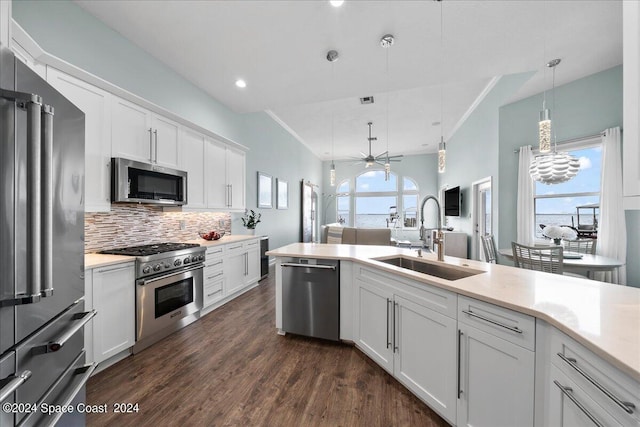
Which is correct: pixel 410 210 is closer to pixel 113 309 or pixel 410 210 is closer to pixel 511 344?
pixel 511 344

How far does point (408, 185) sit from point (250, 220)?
6716 mm

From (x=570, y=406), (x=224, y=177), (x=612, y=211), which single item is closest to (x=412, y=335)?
(x=570, y=406)

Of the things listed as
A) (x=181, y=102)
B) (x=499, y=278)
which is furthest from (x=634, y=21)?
(x=181, y=102)

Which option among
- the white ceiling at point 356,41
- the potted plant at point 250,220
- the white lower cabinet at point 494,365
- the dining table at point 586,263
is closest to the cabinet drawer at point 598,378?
the white lower cabinet at point 494,365

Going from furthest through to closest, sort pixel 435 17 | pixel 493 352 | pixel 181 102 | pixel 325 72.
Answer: pixel 181 102 → pixel 325 72 → pixel 435 17 → pixel 493 352

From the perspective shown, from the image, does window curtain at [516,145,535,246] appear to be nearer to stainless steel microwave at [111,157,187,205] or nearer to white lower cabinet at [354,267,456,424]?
white lower cabinet at [354,267,456,424]

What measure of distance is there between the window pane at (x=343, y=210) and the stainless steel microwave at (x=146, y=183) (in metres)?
7.34

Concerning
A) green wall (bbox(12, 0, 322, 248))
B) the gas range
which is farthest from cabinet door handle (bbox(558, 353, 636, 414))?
green wall (bbox(12, 0, 322, 248))

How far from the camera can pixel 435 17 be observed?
217 centimetres

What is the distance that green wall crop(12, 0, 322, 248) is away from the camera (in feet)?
6.50

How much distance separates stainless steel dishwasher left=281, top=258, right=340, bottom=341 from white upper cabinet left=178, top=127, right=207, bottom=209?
163cm

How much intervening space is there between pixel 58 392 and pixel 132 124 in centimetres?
228

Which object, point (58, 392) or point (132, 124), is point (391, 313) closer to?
point (58, 392)

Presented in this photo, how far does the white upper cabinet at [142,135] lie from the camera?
89.5 inches
